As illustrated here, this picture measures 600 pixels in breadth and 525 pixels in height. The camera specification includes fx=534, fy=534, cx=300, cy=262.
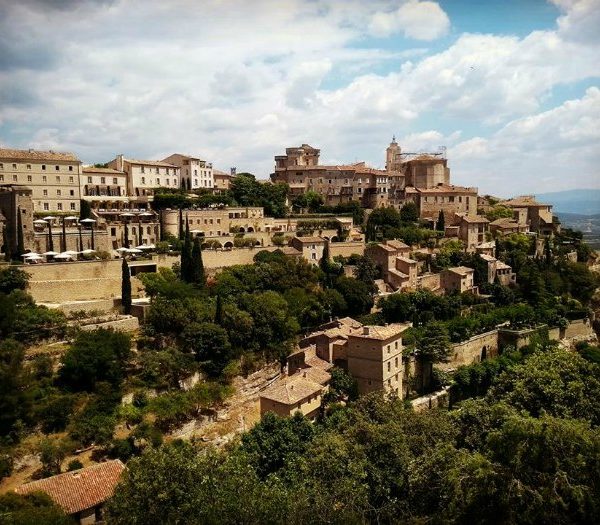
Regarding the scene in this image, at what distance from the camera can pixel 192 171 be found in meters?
56.6

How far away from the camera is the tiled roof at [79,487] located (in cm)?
1956

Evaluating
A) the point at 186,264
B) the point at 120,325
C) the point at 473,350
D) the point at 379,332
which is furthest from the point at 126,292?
the point at 473,350

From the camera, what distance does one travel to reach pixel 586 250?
57.5 m

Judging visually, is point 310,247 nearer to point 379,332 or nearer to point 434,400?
point 379,332

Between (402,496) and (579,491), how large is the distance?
7554 mm

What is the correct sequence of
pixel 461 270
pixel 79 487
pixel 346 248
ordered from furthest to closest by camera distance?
pixel 346 248, pixel 461 270, pixel 79 487

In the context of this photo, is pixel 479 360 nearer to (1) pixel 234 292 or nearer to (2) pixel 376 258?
(2) pixel 376 258

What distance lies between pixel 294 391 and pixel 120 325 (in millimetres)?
11805

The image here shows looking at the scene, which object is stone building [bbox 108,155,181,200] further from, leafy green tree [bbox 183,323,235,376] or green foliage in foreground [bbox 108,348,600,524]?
green foliage in foreground [bbox 108,348,600,524]

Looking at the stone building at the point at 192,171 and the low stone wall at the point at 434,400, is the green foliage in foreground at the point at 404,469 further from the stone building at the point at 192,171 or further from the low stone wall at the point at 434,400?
the stone building at the point at 192,171

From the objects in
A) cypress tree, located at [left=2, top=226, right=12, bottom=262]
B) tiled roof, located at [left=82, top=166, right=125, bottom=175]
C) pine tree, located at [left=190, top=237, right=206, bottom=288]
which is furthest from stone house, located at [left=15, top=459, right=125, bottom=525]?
tiled roof, located at [left=82, top=166, right=125, bottom=175]

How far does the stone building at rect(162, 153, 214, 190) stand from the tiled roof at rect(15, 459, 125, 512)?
38.9 metres

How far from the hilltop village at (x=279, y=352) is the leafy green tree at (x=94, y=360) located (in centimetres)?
11

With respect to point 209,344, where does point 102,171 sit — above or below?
above
